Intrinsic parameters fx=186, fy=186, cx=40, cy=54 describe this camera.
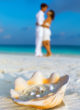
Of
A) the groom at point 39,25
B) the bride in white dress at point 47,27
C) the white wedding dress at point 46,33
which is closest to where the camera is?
the groom at point 39,25

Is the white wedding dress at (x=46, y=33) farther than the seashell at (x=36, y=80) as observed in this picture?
Yes

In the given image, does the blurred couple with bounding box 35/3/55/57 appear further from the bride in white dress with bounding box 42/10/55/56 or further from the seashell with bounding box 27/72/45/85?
the seashell with bounding box 27/72/45/85

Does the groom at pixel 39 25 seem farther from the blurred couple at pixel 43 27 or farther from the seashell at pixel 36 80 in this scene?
the seashell at pixel 36 80

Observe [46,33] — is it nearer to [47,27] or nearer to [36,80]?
[47,27]

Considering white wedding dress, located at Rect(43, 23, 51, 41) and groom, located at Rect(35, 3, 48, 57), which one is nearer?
groom, located at Rect(35, 3, 48, 57)

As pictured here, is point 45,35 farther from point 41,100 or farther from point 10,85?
point 41,100

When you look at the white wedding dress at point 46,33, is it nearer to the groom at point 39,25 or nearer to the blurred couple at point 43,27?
the blurred couple at point 43,27

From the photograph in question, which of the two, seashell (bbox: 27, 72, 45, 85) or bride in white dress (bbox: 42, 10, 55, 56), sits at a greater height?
bride in white dress (bbox: 42, 10, 55, 56)

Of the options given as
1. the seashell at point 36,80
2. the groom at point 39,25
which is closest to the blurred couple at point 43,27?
the groom at point 39,25

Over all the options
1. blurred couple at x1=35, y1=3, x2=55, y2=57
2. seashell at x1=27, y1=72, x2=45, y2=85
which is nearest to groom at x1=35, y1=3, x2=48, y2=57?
blurred couple at x1=35, y1=3, x2=55, y2=57

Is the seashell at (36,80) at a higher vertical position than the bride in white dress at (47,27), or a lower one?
lower

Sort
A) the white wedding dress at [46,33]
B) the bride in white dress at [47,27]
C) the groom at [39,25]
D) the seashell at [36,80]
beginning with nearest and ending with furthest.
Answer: the seashell at [36,80]
the groom at [39,25]
the bride in white dress at [47,27]
the white wedding dress at [46,33]

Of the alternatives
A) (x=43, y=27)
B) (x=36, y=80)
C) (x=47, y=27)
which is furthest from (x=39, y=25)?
(x=36, y=80)

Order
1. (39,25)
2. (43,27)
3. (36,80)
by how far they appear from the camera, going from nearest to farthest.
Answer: (36,80) → (39,25) → (43,27)
